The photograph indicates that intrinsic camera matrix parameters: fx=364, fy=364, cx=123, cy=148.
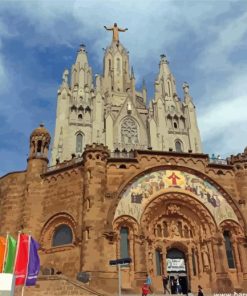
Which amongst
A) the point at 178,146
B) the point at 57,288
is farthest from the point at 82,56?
the point at 57,288

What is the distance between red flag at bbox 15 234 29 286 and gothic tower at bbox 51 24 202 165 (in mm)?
36549

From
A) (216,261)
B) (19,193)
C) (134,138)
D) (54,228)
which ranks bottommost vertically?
(216,261)

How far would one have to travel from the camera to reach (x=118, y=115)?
59500 mm

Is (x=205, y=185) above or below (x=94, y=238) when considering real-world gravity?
above

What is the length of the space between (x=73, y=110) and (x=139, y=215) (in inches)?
1464

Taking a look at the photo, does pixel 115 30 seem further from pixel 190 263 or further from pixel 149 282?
pixel 149 282

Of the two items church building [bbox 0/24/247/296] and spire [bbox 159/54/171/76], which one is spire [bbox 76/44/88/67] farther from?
church building [bbox 0/24/247/296]

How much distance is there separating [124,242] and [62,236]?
4.14 metres

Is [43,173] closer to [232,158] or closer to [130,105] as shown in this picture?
[232,158]

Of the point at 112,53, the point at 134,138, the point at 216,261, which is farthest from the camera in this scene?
the point at 112,53

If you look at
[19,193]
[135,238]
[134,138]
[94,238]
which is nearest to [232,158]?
[135,238]

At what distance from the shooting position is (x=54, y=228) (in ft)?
79.5

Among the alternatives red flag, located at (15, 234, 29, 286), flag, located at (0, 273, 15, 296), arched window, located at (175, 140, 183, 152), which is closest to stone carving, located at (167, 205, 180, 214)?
red flag, located at (15, 234, 29, 286)

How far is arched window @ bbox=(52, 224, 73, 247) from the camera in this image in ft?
76.9
